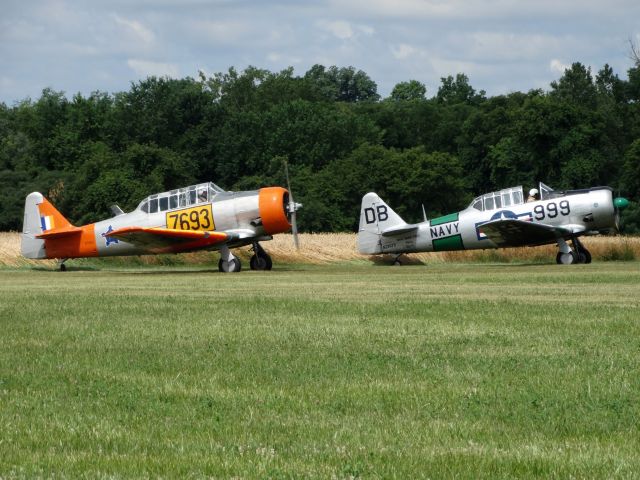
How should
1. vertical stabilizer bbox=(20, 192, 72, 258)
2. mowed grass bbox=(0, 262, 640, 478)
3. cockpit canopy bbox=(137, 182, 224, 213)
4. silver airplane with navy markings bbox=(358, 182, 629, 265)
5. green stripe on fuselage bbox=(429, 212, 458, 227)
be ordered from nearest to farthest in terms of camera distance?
mowed grass bbox=(0, 262, 640, 478), silver airplane with navy markings bbox=(358, 182, 629, 265), cockpit canopy bbox=(137, 182, 224, 213), green stripe on fuselage bbox=(429, 212, 458, 227), vertical stabilizer bbox=(20, 192, 72, 258)

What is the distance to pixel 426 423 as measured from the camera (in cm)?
672

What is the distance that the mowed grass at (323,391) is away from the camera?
18.9ft

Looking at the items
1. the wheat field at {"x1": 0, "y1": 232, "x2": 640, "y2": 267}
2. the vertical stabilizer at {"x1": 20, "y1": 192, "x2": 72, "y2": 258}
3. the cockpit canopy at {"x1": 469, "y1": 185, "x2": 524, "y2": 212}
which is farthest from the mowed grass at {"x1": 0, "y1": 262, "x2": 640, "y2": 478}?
the wheat field at {"x1": 0, "y1": 232, "x2": 640, "y2": 267}

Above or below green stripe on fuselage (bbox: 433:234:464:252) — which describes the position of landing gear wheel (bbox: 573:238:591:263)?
below

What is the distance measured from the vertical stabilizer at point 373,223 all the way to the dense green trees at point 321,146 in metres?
24.5

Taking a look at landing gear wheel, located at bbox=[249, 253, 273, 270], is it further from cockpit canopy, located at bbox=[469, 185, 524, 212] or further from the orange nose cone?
cockpit canopy, located at bbox=[469, 185, 524, 212]

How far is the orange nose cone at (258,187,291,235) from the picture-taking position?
102 feet

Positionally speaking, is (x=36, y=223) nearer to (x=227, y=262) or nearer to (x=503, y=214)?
(x=227, y=262)

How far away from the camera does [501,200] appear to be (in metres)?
33.3

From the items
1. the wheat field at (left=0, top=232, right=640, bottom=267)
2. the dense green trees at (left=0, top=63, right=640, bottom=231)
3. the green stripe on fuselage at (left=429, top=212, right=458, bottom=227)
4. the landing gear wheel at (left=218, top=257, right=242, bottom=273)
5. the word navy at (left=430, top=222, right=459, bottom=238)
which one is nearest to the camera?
the landing gear wheel at (left=218, top=257, right=242, bottom=273)

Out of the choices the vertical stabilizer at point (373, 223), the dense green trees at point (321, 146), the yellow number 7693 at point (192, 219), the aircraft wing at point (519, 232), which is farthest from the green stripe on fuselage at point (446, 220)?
the dense green trees at point (321, 146)

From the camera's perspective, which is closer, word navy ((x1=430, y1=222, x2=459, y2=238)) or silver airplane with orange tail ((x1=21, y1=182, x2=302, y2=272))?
silver airplane with orange tail ((x1=21, y1=182, x2=302, y2=272))

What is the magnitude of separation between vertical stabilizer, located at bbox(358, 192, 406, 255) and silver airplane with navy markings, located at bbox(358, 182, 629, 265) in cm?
21

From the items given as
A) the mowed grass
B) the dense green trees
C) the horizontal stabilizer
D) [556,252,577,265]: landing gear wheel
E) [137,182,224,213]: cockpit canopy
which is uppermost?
the dense green trees
